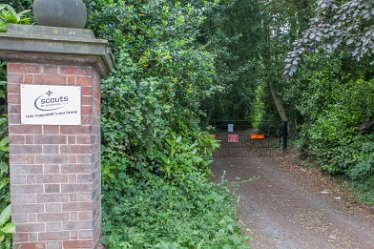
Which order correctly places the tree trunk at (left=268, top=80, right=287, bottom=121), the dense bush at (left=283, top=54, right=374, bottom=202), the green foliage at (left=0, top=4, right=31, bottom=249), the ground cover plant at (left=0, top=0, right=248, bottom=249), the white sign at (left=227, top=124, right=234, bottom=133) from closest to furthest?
the green foliage at (left=0, top=4, right=31, bottom=249) < the ground cover plant at (left=0, top=0, right=248, bottom=249) < the dense bush at (left=283, top=54, right=374, bottom=202) < the white sign at (left=227, top=124, right=234, bottom=133) < the tree trunk at (left=268, top=80, right=287, bottom=121)

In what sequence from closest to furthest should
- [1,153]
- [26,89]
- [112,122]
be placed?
1. [26,89]
2. [1,153]
3. [112,122]

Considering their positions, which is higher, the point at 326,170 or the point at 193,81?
the point at 193,81

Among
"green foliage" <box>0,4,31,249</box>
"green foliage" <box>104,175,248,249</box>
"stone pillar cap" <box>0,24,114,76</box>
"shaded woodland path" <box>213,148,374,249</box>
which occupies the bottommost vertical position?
"shaded woodland path" <box>213,148,374,249</box>

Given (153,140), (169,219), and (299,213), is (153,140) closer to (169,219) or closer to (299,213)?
(169,219)

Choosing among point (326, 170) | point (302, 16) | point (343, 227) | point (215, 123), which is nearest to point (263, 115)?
point (215, 123)

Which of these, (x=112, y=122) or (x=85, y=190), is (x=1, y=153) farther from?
(x=112, y=122)

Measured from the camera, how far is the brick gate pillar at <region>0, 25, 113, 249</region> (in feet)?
7.85

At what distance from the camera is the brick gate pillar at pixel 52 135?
2.39m

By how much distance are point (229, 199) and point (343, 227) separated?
197cm

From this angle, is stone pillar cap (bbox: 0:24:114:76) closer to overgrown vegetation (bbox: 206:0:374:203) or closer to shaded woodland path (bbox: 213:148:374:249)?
shaded woodland path (bbox: 213:148:374:249)

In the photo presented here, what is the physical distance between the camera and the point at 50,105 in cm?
244

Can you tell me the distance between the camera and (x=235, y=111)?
18.5m

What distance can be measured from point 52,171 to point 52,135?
272 millimetres

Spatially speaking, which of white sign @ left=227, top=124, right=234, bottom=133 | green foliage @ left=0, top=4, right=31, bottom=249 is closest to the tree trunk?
white sign @ left=227, top=124, right=234, bottom=133
